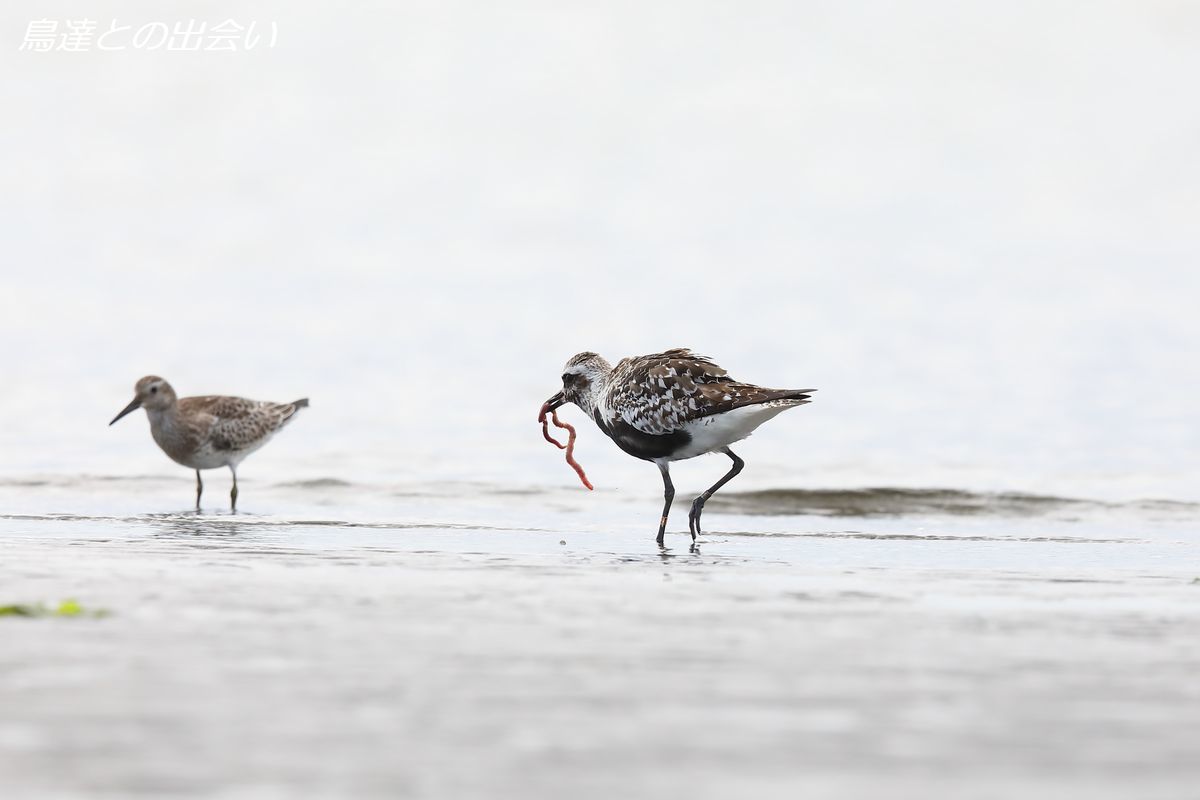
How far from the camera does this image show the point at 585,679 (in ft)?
19.9

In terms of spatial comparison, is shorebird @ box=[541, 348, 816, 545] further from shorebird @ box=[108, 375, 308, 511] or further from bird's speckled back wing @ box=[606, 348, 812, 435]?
shorebird @ box=[108, 375, 308, 511]

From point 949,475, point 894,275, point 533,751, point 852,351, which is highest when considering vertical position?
point 894,275

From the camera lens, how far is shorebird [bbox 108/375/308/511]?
16.0 m

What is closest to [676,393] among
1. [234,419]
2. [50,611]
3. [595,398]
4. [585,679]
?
[595,398]

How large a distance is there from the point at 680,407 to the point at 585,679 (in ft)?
21.8

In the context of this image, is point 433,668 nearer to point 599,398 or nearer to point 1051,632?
point 1051,632

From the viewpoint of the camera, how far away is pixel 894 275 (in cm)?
3675

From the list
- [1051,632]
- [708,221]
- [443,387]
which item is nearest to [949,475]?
[443,387]

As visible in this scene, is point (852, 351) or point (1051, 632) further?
point (852, 351)

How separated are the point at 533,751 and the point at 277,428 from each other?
12.6 metres

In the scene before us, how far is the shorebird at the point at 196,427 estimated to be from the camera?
629 inches

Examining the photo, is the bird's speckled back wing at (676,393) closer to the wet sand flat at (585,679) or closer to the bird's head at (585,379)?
the bird's head at (585,379)

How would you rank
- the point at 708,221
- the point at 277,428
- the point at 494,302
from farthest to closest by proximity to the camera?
the point at 708,221 → the point at 494,302 → the point at 277,428

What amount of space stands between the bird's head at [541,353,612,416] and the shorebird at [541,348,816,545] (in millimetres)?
233
